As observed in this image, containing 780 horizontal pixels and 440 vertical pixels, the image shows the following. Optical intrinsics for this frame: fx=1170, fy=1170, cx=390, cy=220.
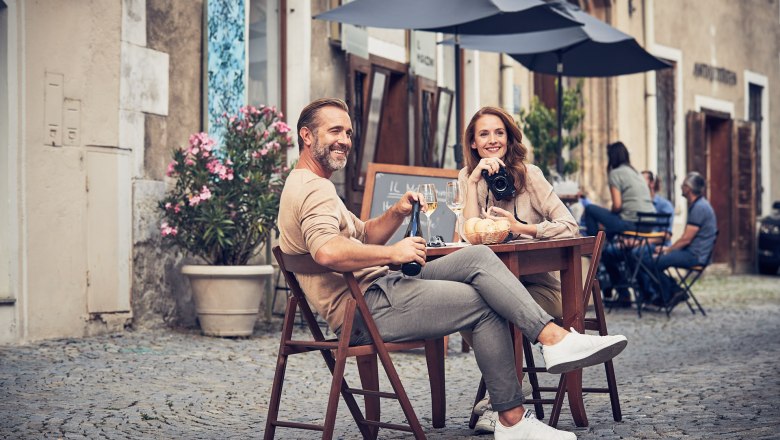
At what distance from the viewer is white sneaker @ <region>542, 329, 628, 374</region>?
168 inches

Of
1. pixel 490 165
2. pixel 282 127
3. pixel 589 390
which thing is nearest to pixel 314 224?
pixel 490 165

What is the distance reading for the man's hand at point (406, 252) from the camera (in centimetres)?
424

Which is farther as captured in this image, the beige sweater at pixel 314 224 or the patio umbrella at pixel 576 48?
the patio umbrella at pixel 576 48

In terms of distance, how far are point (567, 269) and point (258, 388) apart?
7.00ft

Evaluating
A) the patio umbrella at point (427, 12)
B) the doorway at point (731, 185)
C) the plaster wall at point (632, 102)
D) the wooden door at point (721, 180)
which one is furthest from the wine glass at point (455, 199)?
the wooden door at point (721, 180)

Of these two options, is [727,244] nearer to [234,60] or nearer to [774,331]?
[774,331]

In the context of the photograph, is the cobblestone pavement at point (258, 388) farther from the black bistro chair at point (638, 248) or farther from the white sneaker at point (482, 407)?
the black bistro chair at point (638, 248)

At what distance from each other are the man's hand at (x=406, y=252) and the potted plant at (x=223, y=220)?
4243 mm

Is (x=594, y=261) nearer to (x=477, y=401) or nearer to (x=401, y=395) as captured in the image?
(x=477, y=401)

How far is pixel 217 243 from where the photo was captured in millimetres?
8531

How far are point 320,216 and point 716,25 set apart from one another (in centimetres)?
1775

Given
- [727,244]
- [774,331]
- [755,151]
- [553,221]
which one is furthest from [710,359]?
[755,151]

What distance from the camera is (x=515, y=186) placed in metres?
5.50

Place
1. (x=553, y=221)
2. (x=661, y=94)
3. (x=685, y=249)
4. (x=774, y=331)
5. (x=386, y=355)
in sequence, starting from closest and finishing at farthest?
(x=386, y=355) < (x=553, y=221) < (x=774, y=331) < (x=685, y=249) < (x=661, y=94)
